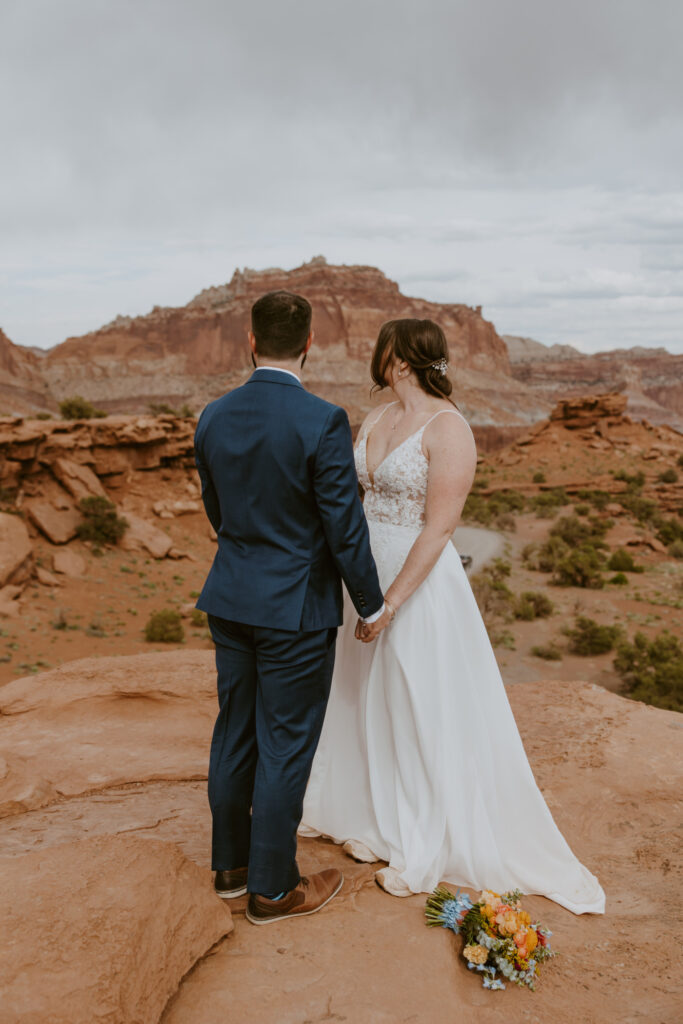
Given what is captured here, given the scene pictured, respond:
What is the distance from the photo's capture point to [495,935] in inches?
95.3

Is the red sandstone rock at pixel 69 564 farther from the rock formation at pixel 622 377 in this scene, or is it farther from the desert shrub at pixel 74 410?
the rock formation at pixel 622 377

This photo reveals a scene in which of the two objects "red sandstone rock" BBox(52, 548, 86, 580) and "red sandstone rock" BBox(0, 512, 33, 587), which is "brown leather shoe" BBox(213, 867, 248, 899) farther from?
"red sandstone rock" BBox(52, 548, 86, 580)

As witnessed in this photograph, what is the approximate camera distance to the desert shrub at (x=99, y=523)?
18.0 meters

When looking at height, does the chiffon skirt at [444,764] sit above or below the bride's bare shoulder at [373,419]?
below

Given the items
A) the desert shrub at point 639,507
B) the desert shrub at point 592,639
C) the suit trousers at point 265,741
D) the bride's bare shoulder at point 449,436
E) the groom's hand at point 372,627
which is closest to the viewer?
the suit trousers at point 265,741

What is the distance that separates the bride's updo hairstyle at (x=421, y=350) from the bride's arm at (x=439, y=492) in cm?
19

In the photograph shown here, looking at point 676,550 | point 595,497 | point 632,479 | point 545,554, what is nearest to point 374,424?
point 545,554

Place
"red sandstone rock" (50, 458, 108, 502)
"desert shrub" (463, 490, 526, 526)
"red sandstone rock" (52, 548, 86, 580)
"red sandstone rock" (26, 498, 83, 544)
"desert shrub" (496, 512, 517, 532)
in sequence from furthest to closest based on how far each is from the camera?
"desert shrub" (463, 490, 526, 526) < "desert shrub" (496, 512, 517, 532) < "red sandstone rock" (50, 458, 108, 502) < "red sandstone rock" (26, 498, 83, 544) < "red sandstone rock" (52, 548, 86, 580)

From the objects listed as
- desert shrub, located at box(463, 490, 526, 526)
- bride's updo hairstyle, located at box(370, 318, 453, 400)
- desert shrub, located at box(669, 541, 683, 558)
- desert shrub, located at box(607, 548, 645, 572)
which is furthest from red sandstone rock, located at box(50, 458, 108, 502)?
desert shrub, located at box(669, 541, 683, 558)

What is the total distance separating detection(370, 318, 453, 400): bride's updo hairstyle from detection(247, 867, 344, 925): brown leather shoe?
2.07 metres

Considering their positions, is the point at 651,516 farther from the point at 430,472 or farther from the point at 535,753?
the point at 430,472

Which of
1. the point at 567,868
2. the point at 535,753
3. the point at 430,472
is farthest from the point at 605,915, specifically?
the point at 430,472

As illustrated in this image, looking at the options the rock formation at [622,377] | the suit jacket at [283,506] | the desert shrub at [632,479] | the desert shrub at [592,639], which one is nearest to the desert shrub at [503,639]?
the desert shrub at [592,639]

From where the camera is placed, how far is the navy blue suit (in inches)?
92.4
